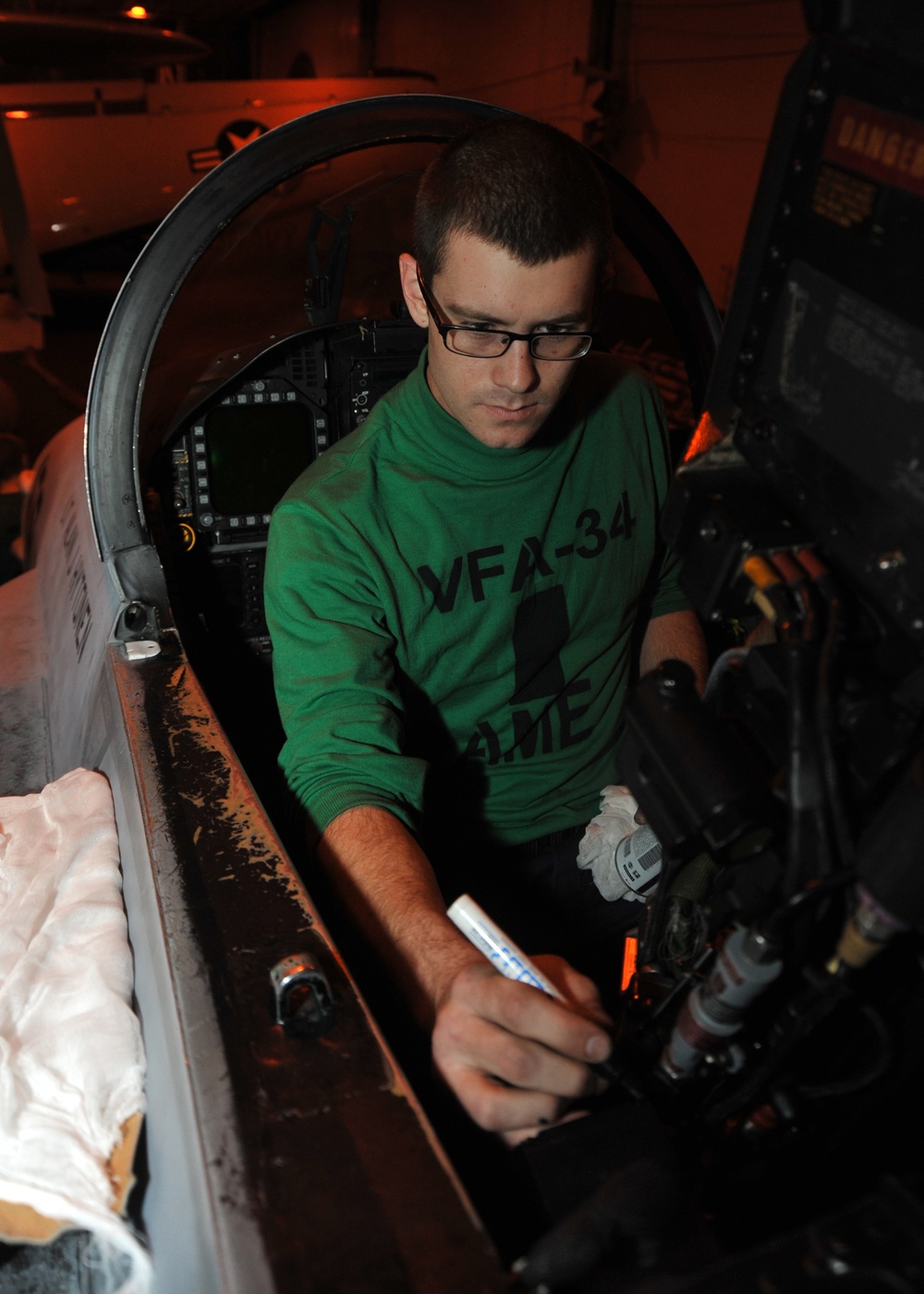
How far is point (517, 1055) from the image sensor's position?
27.7 inches

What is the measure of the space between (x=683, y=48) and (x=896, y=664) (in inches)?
245

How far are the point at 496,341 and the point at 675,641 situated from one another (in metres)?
0.68

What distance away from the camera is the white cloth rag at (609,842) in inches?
56.9

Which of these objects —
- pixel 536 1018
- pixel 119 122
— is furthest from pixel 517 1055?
pixel 119 122

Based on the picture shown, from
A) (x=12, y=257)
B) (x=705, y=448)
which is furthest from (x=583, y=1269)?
(x=12, y=257)

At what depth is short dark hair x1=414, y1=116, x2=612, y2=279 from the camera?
3.72 ft

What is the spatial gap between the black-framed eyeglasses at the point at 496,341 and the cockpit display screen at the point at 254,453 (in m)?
0.83

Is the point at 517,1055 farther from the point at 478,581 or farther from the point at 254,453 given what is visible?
the point at 254,453

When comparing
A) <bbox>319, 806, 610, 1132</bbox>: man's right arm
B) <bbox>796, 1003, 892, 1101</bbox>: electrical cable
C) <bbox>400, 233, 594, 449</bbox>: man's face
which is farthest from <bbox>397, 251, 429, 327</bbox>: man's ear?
<bbox>796, 1003, 892, 1101</bbox>: electrical cable

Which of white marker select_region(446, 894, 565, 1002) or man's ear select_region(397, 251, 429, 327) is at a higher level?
man's ear select_region(397, 251, 429, 327)

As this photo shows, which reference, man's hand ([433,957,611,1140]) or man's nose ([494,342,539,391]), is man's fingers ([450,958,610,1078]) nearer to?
man's hand ([433,957,611,1140])

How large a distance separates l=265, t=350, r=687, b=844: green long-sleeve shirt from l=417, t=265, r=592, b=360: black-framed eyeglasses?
0.45 feet

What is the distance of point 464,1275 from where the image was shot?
0.56 metres

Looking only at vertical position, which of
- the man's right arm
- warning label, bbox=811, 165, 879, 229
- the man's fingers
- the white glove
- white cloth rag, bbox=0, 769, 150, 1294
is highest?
warning label, bbox=811, 165, 879, 229
